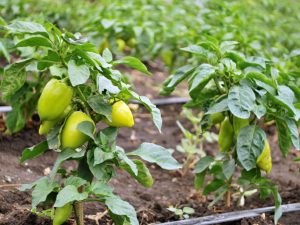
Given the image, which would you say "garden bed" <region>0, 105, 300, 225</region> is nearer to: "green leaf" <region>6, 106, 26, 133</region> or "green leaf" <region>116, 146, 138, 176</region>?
"green leaf" <region>6, 106, 26, 133</region>

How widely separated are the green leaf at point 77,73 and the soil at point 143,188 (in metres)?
0.62

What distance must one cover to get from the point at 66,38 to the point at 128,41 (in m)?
2.49

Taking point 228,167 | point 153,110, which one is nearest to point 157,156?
point 153,110

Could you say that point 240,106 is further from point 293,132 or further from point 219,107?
point 293,132

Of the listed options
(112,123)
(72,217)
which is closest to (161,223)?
(72,217)

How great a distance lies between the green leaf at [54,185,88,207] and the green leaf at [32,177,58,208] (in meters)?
0.08

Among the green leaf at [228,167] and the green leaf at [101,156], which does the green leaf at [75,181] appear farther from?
the green leaf at [228,167]

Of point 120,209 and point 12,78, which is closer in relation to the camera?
point 120,209

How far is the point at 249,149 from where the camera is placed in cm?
232

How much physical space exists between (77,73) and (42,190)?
1.25 feet

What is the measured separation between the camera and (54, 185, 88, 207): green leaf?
1.85 m

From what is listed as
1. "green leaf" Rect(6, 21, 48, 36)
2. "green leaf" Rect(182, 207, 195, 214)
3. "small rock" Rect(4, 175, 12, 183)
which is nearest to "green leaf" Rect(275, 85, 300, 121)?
"green leaf" Rect(182, 207, 195, 214)

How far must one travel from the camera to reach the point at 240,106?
2244 mm

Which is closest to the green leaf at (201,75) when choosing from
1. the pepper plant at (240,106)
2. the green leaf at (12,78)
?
the pepper plant at (240,106)
